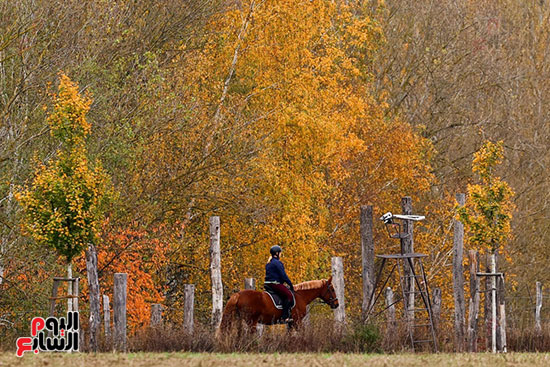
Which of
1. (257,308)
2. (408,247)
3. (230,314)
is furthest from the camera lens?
(408,247)

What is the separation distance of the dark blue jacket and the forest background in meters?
3.32

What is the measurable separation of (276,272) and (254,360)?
5977mm

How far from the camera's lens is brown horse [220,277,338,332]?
22891mm

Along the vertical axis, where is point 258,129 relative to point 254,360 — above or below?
above

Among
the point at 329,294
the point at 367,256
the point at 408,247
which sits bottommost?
the point at 329,294

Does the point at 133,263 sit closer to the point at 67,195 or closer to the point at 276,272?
the point at 276,272

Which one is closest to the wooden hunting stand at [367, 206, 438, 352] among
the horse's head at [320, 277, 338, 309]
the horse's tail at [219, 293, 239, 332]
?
the horse's head at [320, 277, 338, 309]

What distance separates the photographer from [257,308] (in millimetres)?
23219

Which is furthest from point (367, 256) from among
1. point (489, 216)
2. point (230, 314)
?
point (230, 314)

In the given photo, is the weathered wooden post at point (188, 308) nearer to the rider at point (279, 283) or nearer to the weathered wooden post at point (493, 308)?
the rider at point (279, 283)

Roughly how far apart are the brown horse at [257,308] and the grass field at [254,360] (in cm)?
385

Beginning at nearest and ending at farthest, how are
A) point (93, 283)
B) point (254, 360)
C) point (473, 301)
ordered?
point (254, 360) → point (93, 283) → point (473, 301)

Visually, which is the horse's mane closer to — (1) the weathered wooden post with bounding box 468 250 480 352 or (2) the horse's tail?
(2) the horse's tail

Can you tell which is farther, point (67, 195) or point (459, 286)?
point (459, 286)
